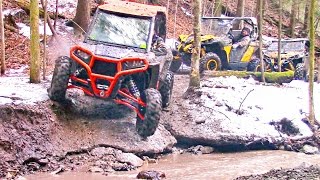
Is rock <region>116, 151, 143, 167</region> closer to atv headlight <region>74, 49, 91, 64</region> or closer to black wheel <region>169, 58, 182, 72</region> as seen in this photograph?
atv headlight <region>74, 49, 91, 64</region>

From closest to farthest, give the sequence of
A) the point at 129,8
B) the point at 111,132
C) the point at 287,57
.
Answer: the point at 111,132 → the point at 129,8 → the point at 287,57

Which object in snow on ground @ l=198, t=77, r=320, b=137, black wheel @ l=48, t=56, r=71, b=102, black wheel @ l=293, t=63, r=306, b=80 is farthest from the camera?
black wheel @ l=293, t=63, r=306, b=80

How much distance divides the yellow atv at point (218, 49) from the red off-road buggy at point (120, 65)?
5673 mm

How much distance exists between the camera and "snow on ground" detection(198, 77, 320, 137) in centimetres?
1114

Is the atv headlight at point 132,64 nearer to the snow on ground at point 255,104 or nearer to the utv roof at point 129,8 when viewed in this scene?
the utv roof at point 129,8

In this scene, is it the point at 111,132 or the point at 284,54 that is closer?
the point at 111,132

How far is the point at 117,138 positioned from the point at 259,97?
475 cm

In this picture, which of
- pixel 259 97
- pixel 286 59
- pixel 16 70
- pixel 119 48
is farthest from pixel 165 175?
pixel 286 59

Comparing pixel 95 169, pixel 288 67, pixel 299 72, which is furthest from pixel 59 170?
pixel 288 67

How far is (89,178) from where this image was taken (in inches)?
316

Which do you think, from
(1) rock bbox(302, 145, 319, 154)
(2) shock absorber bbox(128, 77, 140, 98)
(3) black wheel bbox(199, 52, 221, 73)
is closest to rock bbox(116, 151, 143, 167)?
(2) shock absorber bbox(128, 77, 140, 98)

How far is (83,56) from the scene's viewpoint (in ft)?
30.6

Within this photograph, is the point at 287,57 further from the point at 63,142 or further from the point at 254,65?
the point at 63,142

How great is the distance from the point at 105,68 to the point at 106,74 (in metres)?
0.11
